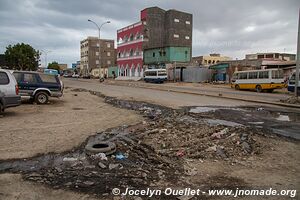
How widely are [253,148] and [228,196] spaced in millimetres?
3006

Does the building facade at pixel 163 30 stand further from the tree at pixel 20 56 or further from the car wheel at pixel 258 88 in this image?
the car wheel at pixel 258 88

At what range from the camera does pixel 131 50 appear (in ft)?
233

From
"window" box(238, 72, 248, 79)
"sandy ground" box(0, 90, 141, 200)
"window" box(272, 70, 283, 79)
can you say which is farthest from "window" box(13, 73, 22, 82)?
"window" box(238, 72, 248, 79)

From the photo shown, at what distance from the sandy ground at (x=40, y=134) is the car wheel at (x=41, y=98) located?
2.24 m

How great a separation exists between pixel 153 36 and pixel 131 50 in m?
7.17

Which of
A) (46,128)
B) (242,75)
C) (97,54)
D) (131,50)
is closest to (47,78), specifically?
(46,128)

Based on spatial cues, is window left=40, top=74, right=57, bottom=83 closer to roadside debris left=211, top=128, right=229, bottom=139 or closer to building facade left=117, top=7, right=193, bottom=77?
roadside debris left=211, top=128, right=229, bottom=139

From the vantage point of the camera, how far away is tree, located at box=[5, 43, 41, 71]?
54750 millimetres

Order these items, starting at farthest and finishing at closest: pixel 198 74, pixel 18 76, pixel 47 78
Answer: pixel 198 74 → pixel 47 78 → pixel 18 76

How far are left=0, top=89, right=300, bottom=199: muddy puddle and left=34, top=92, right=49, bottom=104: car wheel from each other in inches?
327

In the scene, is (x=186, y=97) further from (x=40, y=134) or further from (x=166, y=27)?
(x=166, y=27)

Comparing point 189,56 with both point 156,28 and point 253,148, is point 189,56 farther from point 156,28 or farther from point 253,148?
point 253,148

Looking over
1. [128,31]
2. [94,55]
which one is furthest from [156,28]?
[94,55]

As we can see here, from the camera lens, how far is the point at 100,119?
1169 centimetres
